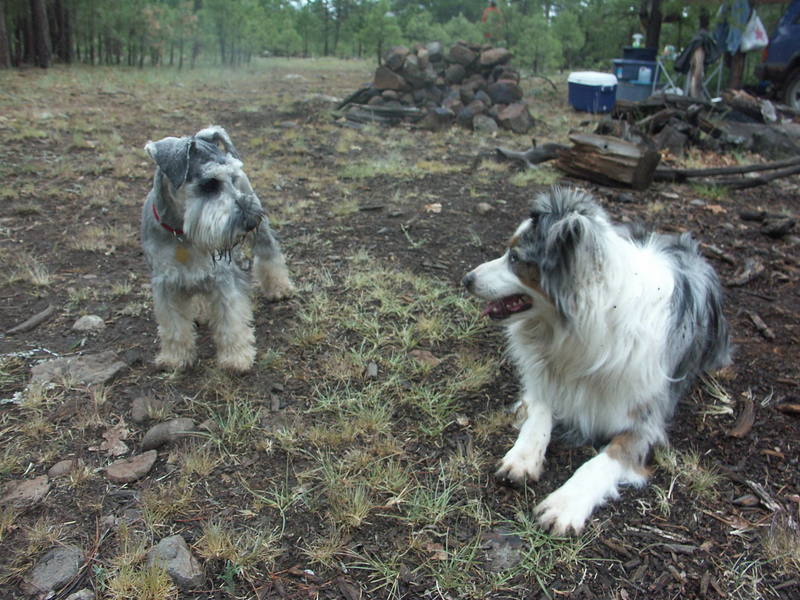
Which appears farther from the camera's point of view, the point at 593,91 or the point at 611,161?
the point at 593,91

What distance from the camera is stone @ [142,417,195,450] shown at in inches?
110

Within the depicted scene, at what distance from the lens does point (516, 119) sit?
1052 centimetres

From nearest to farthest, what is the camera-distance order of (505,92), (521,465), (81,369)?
(521,465)
(81,369)
(505,92)

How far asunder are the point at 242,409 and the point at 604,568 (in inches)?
77.2

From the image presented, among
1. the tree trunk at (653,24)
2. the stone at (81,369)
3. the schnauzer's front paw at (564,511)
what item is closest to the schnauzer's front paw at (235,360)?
the stone at (81,369)

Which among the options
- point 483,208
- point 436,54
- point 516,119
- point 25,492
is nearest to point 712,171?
point 483,208

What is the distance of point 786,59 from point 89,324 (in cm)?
1354

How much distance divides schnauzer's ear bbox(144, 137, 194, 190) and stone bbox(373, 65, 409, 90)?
9.61 m

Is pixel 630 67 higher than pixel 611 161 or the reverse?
higher

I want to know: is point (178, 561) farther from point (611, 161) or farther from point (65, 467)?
point (611, 161)

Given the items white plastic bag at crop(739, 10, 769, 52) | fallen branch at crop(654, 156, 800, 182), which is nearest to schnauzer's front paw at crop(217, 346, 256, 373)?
fallen branch at crop(654, 156, 800, 182)

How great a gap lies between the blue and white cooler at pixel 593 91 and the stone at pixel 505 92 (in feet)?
6.25

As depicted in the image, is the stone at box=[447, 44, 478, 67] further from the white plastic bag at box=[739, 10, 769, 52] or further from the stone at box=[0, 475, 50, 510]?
the stone at box=[0, 475, 50, 510]

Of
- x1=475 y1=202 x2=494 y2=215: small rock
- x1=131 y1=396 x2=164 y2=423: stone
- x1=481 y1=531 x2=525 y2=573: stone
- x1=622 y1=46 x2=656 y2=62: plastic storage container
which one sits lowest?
x1=481 y1=531 x2=525 y2=573: stone
